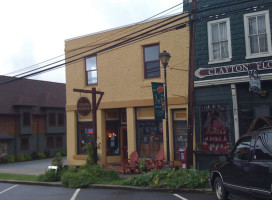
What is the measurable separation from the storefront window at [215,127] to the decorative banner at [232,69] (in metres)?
1.38

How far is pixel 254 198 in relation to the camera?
7.08m

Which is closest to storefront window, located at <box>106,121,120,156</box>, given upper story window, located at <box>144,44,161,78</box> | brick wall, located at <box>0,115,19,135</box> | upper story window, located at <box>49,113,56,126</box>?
upper story window, located at <box>144,44,161,78</box>

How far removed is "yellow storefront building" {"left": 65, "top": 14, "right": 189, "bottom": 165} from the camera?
15.6 metres

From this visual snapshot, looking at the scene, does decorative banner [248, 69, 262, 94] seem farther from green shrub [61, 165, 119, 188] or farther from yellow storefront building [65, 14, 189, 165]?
green shrub [61, 165, 119, 188]

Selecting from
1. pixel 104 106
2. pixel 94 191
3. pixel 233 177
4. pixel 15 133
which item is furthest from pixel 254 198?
pixel 15 133

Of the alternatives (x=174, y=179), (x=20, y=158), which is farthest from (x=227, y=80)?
(x=20, y=158)

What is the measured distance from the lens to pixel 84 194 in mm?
11117

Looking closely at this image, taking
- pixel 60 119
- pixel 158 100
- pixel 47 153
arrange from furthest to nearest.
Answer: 1. pixel 60 119
2. pixel 47 153
3. pixel 158 100

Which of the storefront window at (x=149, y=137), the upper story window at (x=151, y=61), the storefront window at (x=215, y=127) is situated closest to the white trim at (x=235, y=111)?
the storefront window at (x=215, y=127)

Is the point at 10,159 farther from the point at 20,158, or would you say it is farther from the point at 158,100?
the point at 158,100

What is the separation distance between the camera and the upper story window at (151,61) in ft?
54.1

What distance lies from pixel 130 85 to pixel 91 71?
2869 millimetres

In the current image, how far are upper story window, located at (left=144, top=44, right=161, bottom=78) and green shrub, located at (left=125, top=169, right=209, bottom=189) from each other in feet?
20.1

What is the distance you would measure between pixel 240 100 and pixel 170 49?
4.11m
